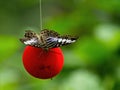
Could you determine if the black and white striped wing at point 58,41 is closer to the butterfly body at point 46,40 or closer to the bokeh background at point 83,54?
the butterfly body at point 46,40

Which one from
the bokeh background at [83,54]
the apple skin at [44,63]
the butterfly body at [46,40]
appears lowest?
the bokeh background at [83,54]

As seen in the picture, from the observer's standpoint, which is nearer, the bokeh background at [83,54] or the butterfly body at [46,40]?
the butterfly body at [46,40]

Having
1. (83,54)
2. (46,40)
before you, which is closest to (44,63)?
(46,40)

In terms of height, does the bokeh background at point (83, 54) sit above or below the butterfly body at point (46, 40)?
below

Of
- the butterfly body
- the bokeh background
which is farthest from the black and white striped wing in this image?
the bokeh background

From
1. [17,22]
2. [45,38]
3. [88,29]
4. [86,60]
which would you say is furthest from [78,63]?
[17,22]

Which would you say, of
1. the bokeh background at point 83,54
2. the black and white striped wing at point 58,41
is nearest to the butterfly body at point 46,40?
the black and white striped wing at point 58,41
